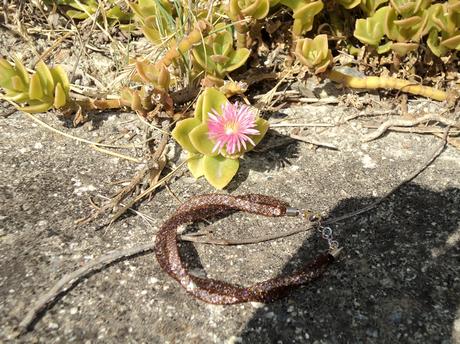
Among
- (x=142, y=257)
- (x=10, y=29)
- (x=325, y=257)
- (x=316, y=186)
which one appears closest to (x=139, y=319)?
(x=142, y=257)

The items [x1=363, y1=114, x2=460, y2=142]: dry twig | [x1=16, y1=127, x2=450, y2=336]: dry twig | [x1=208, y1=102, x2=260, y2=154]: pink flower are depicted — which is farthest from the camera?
[x1=363, y1=114, x2=460, y2=142]: dry twig

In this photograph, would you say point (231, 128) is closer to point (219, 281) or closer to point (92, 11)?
point (219, 281)

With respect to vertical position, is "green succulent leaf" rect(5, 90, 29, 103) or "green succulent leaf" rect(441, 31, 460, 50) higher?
"green succulent leaf" rect(5, 90, 29, 103)

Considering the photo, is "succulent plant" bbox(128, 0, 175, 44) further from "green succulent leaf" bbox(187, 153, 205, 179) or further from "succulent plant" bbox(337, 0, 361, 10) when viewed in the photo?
"succulent plant" bbox(337, 0, 361, 10)

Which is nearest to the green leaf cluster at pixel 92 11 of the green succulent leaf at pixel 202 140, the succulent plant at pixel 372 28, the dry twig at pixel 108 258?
the green succulent leaf at pixel 202 140

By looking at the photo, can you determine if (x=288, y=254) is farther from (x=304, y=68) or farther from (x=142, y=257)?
(x=304, y=68)

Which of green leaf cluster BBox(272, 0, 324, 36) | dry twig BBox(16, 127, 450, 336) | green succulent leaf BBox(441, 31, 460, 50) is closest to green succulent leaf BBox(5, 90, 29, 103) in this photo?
dry twig BBox(16, 127, 450, 336)
